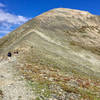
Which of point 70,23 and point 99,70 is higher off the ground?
point 70,23

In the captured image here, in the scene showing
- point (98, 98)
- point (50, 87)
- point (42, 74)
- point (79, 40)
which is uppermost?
point (79, 40)

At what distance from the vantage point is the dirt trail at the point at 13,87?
52.4ft

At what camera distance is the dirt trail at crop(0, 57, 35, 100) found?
1597 centimetres

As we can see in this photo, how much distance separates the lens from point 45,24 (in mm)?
65000

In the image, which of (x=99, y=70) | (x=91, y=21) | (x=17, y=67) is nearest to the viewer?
(x=17, y=67)

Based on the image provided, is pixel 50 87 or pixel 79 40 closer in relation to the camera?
pixel 50 87

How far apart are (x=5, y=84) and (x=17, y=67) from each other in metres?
6.71

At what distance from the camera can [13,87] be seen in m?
18.0

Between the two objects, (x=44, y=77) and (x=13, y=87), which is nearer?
(x=13, y=87)

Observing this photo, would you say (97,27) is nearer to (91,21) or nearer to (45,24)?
(91,21)

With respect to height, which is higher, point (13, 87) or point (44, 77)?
point (44, 77)

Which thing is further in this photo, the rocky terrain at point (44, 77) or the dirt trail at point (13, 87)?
the rocky terrain at point (44, 77)

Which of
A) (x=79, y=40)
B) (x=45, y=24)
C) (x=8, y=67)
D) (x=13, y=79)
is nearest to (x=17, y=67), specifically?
(x=8, y=67)

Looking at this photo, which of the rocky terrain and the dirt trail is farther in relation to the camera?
the rocky terrain
